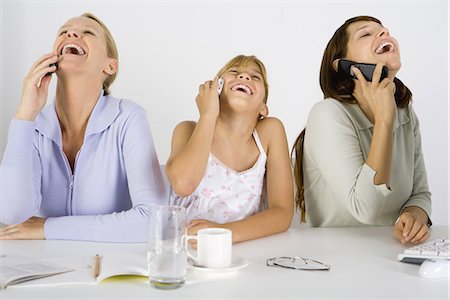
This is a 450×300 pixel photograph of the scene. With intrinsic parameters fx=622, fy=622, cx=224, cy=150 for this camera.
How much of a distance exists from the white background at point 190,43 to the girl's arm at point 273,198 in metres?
1.35

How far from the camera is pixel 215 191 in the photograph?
69.5 inches

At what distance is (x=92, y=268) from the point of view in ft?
3.80

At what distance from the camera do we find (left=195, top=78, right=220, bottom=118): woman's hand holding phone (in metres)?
1.73

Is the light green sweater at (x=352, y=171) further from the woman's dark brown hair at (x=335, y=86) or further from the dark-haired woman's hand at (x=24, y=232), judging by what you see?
the dark-haired woman's hand at (x=24, y=232)

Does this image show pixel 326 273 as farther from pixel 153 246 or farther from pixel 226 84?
pixel 226 84

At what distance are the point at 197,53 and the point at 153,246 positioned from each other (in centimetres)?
216

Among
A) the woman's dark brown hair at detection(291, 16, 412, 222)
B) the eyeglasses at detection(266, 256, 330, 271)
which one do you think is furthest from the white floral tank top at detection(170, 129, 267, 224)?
the eyeglasses at detection(266, 256, 330, 271)

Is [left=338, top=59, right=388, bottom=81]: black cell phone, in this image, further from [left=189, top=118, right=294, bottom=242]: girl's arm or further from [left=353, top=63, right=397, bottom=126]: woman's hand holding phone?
[left=189, top=118, right=294, bottom=242]: girl's arm

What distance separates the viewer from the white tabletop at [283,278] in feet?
3.40

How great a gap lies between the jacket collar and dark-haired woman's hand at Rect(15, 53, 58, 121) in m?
0.07

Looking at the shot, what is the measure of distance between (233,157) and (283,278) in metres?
0.74

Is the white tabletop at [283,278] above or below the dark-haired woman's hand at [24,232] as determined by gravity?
above

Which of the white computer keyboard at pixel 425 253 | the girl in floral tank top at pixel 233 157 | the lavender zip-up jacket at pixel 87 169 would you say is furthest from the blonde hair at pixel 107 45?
the white computer keyboard at pixel 425 253

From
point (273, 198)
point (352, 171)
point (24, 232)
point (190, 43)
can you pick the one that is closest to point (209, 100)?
point (273, 198)
